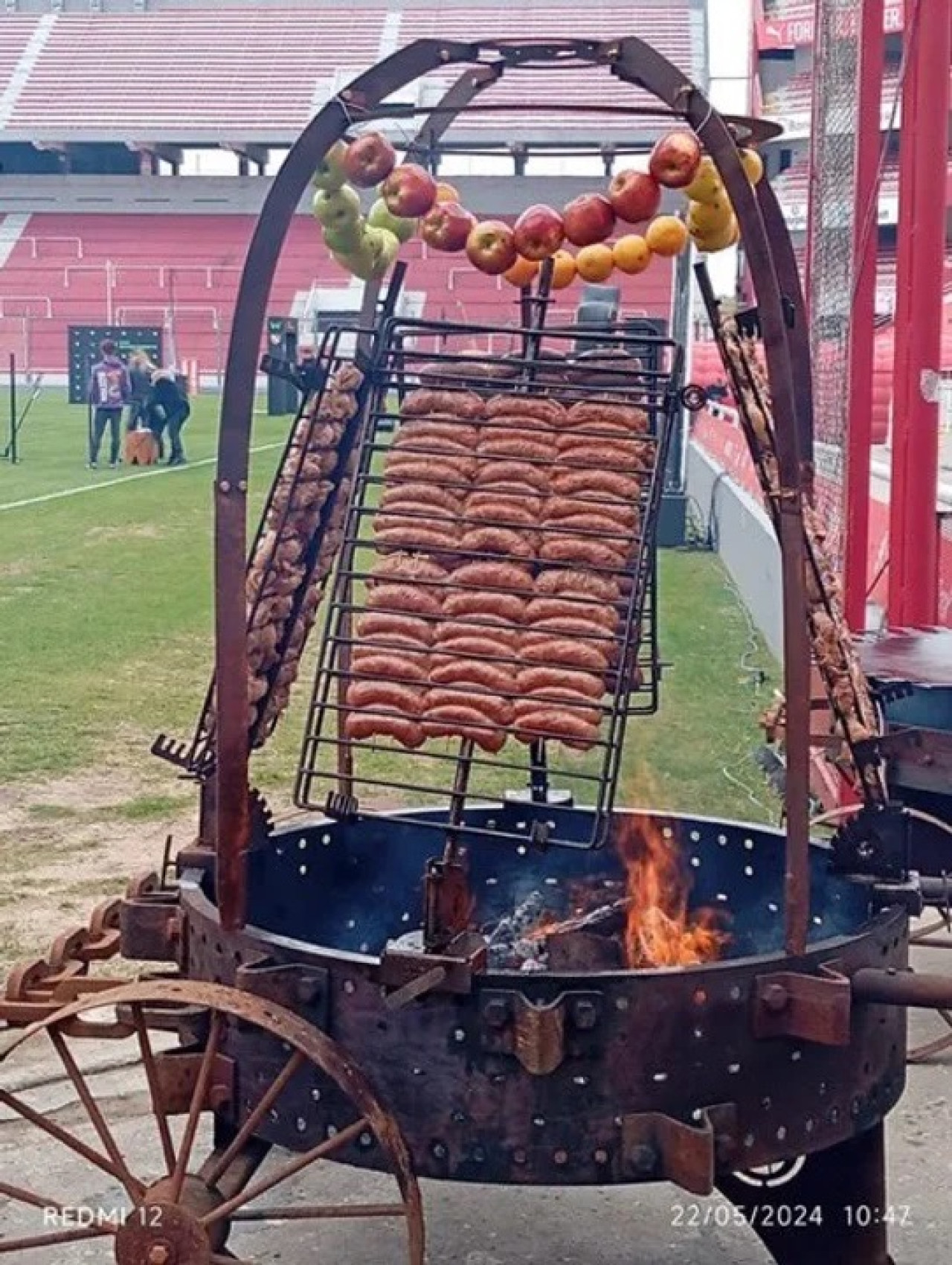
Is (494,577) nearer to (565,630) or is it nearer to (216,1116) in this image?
(565,630)

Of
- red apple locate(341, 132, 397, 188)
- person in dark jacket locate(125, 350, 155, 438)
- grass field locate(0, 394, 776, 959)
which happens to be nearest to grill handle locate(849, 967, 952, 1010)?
red apple locate(341, 132, 397, 188)

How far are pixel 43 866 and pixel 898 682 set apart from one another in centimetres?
373

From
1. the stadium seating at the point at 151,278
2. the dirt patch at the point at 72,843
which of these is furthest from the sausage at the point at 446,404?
the stadium seating at the point at 151,278

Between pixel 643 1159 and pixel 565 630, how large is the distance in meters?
1.02

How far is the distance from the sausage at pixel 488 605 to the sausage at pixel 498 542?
0.29ft

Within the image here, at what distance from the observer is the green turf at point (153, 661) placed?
877 centimetres

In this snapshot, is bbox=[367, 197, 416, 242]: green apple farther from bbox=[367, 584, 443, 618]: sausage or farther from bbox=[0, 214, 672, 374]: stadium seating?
bbox=[0, 214, 672, 374]: stadium seating

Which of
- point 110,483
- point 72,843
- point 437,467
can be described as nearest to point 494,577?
point 437,467

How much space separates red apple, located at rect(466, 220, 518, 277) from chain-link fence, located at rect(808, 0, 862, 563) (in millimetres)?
3665

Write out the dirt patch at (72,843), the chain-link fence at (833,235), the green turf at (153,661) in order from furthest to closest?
the green turf at (153,661) < the chain-link fence at (833,235) < the dirt patch at (72,843)

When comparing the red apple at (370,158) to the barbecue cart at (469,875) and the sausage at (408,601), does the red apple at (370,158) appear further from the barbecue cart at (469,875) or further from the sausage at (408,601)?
the sausage at (408,601)

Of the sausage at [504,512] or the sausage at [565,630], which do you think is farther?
the sausage at [504,512]

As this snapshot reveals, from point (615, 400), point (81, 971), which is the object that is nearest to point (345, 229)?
point (615, 400)

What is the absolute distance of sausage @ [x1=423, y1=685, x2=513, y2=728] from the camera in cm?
339
